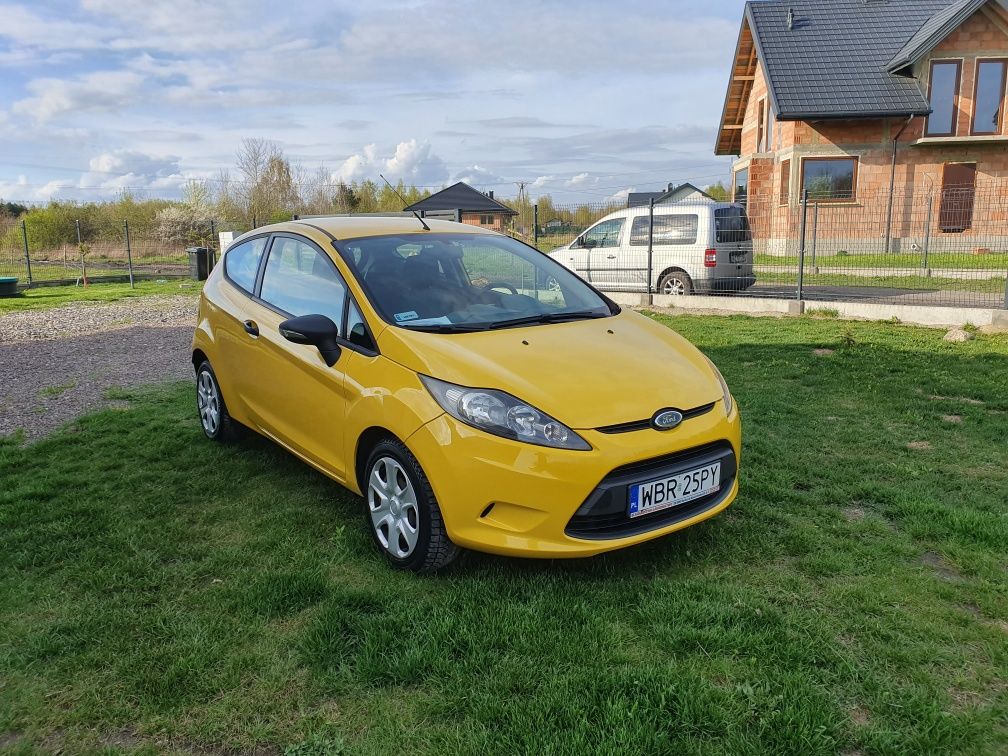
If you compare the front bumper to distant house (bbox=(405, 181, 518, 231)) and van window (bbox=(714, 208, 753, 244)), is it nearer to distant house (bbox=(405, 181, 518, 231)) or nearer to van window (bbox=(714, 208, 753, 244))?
van window (bbox=(714, 208, 753, 244))

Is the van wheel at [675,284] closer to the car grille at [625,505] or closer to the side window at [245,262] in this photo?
the side window at [245,262]

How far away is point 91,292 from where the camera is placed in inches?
700

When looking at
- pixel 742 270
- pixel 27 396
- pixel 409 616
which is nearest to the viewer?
pixel 409 616

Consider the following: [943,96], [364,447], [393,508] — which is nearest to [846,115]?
[943,96]

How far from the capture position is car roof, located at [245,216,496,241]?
4398 mm

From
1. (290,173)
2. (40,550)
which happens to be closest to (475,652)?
(40,550)

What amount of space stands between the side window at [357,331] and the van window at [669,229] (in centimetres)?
973

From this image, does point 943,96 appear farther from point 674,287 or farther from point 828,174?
point 674,287

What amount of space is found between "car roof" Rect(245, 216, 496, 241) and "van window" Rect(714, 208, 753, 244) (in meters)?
8.22

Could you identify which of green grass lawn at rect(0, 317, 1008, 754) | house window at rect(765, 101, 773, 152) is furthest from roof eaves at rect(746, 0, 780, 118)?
green grass lawn at rect(0, 317, 1008, 754)

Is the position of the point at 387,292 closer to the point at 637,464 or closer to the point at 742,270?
the point at 637,464

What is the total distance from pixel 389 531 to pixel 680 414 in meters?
1.43

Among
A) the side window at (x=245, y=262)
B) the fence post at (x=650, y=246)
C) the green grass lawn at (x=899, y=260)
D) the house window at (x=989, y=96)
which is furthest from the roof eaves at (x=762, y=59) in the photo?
the side window at (x=245, y=262)

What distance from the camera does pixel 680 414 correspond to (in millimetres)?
3324
